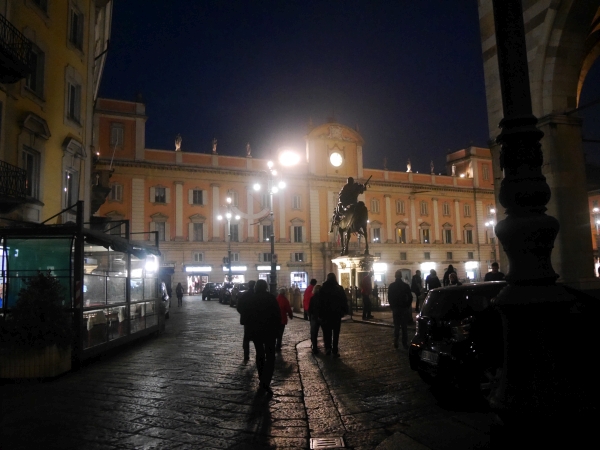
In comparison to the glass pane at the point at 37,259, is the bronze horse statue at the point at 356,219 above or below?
above

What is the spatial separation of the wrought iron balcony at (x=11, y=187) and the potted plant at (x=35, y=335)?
5038 millimetres

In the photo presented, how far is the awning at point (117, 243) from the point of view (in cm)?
1050

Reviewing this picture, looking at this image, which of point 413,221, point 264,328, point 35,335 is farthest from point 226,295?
point 413,221

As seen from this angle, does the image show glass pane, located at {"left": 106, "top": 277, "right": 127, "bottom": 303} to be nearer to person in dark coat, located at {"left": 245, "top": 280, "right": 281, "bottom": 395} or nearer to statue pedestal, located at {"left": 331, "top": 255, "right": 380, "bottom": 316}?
person in dark coat, located at {"left": 245, "top": 280, "right": 281, "bottom": 395}

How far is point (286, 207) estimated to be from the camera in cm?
5441

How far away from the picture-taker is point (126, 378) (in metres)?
8.64

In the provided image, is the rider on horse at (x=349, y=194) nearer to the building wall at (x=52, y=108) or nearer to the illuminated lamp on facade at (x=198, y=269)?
the building wall at (x=52, y=108)

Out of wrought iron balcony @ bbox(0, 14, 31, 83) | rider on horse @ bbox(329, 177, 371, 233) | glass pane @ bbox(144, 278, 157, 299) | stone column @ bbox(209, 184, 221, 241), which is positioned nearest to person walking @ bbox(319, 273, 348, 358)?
glass pane @ bbox(144, 278, 157, 299)

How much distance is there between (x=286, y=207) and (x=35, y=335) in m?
45.9

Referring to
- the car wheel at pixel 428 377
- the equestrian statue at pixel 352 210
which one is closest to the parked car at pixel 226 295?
the equestrian statue at pixel 352 210

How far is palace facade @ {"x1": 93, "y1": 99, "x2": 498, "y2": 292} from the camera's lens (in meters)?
47.1

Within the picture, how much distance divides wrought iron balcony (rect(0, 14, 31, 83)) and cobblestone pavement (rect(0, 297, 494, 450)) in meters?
7.97

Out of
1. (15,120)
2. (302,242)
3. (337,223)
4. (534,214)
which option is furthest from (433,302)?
(302,242)

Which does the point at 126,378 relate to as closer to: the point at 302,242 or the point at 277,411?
the point at 277,411
